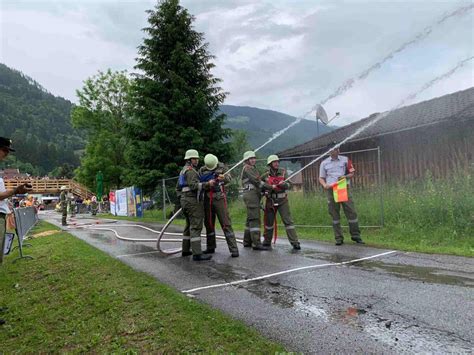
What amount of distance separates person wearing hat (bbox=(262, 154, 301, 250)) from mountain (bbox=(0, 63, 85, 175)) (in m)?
111

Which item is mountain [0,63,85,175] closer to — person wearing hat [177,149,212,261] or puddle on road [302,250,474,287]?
person wearing hat [177,149,212,261]

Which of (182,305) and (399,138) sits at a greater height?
(399,138)

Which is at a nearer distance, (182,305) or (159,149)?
(182,305)

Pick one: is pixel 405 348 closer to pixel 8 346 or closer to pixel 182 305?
pixel 182 305

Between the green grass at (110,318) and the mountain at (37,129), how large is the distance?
112 m

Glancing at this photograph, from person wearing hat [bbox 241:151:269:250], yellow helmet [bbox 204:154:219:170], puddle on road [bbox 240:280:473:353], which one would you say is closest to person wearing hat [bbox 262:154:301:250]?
person wearing hat [bbox 241:151:269:250]

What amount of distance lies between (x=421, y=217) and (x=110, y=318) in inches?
324

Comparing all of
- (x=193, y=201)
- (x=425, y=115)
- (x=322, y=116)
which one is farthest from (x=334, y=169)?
(x=322, y=116)

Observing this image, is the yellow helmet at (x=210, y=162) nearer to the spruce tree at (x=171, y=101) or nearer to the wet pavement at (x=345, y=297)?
the wet pavement at (x=345, y=297)

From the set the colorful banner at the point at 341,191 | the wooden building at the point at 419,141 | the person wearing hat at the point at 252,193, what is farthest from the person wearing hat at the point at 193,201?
the wooden building at the point at 419,141

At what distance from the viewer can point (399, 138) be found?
16125 millimetres

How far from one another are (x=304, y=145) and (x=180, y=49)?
8816mm

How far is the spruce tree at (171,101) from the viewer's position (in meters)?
20.0

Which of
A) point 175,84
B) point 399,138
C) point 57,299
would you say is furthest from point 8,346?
point 175,84
